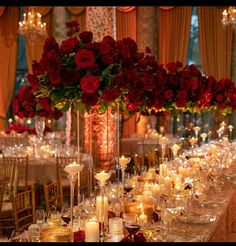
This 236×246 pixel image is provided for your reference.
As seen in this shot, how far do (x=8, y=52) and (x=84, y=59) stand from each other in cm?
1228

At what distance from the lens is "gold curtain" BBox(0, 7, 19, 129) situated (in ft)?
48.2

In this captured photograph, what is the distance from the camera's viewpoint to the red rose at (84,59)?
2.98 meters

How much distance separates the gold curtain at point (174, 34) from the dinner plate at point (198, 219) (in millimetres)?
10942

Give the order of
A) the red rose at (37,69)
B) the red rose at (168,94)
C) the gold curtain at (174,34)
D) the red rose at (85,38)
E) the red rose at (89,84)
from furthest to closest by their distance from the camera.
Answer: the gold curtain at (174,34) → the red rose at (168,94) → the red rose at (85,38) → the red rose at (37,69) → the red rose at (89,84)

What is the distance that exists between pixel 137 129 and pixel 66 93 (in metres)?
10.7

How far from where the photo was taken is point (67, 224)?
11.1 feet

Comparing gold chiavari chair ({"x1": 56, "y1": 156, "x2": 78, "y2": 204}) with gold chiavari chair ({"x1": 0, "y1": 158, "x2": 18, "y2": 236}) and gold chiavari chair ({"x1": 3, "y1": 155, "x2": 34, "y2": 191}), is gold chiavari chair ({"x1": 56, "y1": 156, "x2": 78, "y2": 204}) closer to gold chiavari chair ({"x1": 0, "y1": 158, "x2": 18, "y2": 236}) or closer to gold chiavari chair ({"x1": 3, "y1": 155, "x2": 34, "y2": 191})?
gold chiavari chair ({"x1": 3, "y1": 155, "x2": 34, "y2": 191})

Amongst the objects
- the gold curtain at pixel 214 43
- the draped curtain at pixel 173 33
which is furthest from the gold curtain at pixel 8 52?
the gold curtain at pixel 214 43

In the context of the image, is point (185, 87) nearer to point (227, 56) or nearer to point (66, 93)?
point (66, 93)

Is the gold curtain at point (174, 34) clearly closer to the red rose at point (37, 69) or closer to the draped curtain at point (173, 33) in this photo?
the draped curtain at point (173, 33)

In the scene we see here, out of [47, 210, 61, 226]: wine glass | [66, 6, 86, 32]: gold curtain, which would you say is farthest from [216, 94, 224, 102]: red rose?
[66, 6, 86, 32]: gold curtain

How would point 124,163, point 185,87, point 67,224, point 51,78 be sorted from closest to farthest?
point 51,78, point 67,224, point 124,163, point 185,87

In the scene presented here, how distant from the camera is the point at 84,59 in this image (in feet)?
9.84
